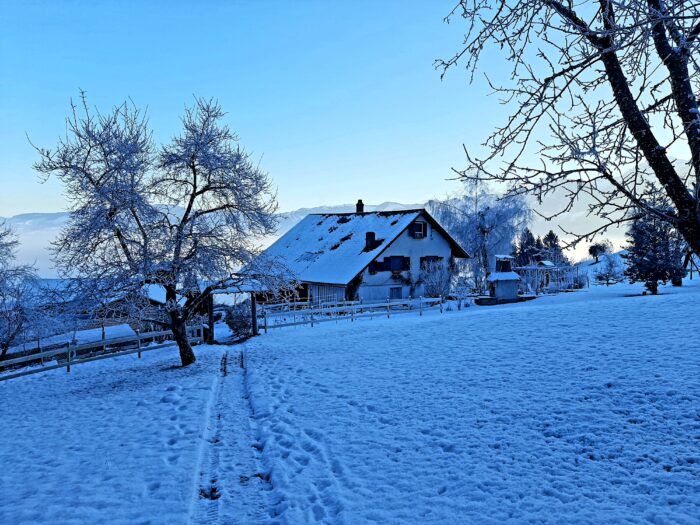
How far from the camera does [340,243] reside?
36.8 metres

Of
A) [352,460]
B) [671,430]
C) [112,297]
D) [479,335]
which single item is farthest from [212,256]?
[671,430]

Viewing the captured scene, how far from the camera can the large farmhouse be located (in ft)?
108

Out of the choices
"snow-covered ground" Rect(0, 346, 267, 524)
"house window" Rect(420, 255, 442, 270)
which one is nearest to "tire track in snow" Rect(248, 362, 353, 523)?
"snow-covered ground" Rect(0, 346, 267, 524)

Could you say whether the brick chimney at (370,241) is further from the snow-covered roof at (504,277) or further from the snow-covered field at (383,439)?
the snow-covered field at (383,439)

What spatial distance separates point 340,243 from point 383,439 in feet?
96.9

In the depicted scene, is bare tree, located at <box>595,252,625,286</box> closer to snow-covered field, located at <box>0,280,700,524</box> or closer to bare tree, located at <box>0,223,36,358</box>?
snow-covered field, located at <box>0,280,700,524</box>

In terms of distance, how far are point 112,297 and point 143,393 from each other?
10.8 feet

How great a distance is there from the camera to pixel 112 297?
43.7ft

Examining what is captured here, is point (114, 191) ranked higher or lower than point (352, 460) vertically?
higher

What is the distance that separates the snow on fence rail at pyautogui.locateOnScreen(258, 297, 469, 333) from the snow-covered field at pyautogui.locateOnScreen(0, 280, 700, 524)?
10084 millimetres

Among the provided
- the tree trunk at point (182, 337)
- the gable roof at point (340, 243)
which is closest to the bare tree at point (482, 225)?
the gable roof at point (340, 243)

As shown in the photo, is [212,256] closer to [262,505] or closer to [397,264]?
[262,505]

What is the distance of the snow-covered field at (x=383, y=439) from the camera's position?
224 inches

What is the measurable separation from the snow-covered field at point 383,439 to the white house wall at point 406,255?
1878cm
